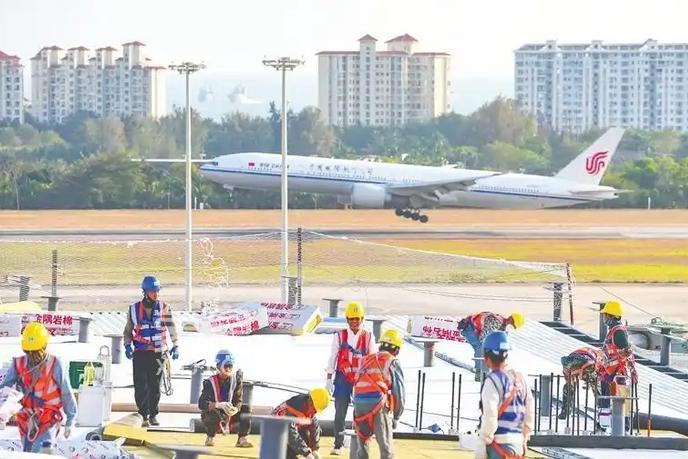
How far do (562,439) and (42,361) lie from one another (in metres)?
6.10

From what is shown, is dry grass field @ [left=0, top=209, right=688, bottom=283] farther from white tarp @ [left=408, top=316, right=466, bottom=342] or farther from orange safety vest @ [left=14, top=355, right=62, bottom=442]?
orange safety vest @ [left=14, top=355, right=62, bottom=442]

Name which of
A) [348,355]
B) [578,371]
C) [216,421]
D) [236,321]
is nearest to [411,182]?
[236,321]

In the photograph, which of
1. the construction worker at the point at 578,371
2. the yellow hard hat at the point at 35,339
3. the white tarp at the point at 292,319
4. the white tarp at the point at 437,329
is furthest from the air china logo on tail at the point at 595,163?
the yellow hard hat at the point at 35,339

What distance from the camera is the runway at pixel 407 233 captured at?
68.1 m

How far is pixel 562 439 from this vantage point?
18.8m

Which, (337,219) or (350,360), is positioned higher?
(337,219)

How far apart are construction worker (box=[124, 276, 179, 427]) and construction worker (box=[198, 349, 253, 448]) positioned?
1.43 m

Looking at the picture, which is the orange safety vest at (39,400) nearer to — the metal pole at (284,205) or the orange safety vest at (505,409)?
the orange safety vest at (505,409)

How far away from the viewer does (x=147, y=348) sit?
19.5 metres

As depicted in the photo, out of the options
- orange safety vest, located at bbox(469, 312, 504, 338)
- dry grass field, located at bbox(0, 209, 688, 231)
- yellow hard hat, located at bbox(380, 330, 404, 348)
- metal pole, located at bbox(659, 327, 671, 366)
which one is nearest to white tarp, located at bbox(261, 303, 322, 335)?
metal pole, located at bbox(659, 327, 671, 366)

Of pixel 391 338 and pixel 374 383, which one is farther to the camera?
pixel 391 338

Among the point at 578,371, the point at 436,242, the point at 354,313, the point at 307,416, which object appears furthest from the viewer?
the point at 436,242

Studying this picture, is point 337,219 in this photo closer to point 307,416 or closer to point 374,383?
point 374,383

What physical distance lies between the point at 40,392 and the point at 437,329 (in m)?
15.2
